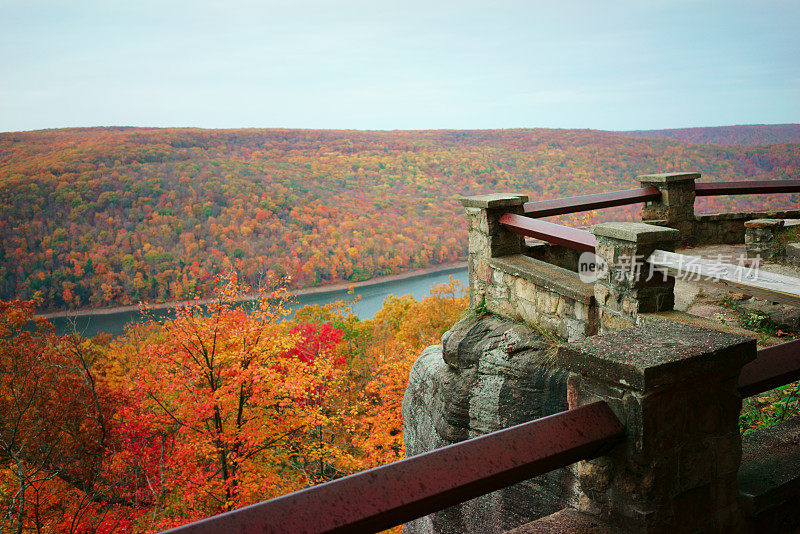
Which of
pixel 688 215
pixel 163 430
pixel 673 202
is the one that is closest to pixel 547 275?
pixel 673 202

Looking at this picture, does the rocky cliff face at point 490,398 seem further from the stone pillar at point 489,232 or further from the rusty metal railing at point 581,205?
the rusty metal railing at point 581,205

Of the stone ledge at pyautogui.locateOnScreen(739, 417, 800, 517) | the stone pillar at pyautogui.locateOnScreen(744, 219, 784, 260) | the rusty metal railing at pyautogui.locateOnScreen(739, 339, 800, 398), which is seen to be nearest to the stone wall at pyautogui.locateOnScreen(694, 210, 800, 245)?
the stone pillar at pyautogui.locateOnScreen(744, 219, 784, 260)

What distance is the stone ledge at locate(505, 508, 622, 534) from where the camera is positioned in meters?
1.73

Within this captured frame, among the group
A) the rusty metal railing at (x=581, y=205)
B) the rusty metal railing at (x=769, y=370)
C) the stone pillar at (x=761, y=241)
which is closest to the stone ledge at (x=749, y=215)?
the rusty metal railing at (x=581, y=205)

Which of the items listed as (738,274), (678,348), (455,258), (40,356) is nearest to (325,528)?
(678,348)

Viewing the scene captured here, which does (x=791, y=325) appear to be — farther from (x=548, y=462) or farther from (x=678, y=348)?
(x=548, y=462)

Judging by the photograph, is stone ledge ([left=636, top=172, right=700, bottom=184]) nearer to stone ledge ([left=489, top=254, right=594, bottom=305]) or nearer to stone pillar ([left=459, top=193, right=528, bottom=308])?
stone pillar ([left=459, top=193, right=528, bottom=308])

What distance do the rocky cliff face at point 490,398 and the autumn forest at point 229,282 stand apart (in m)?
5.24

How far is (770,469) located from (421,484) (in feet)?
5.44

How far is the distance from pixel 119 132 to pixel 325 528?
2980 inches

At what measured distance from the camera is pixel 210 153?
6325 centimetres

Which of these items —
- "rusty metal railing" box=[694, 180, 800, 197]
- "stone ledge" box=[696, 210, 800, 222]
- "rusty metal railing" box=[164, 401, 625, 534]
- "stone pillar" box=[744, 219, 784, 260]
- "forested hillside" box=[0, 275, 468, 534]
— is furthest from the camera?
"forested hillside" box=[0, 275, 468, 534]

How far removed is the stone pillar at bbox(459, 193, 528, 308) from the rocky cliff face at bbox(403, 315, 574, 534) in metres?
0.53

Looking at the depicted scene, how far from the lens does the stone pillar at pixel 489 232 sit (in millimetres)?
5531
